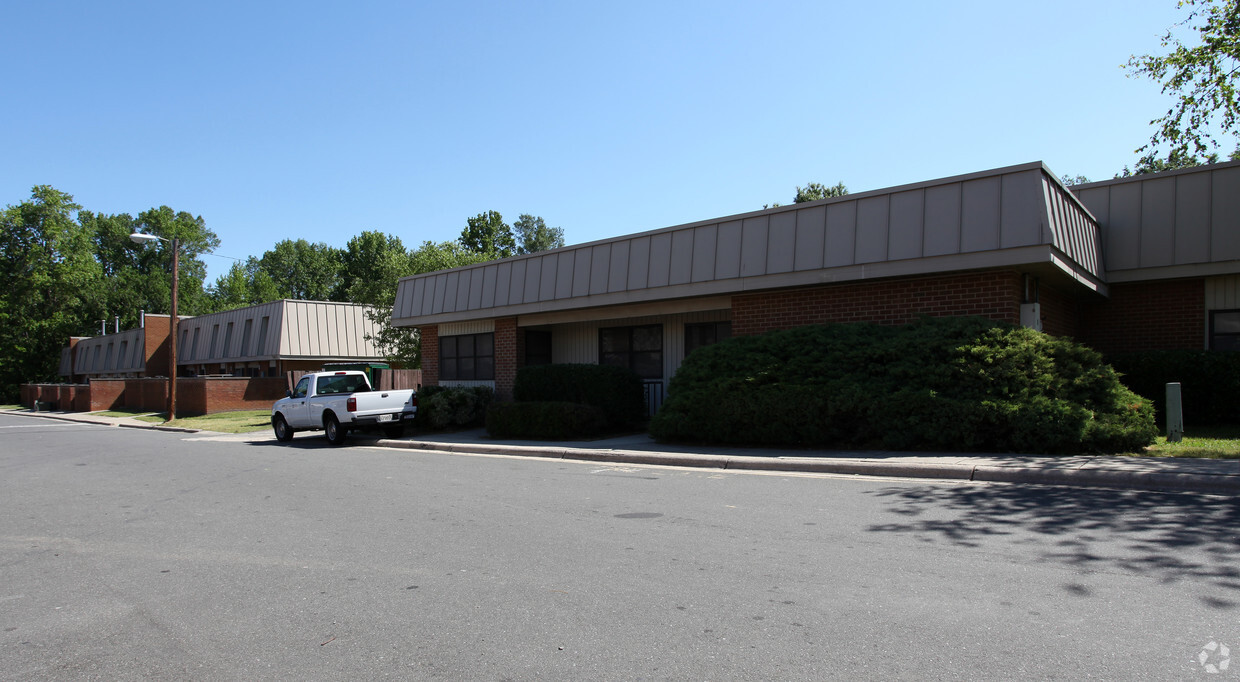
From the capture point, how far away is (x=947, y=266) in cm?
1220

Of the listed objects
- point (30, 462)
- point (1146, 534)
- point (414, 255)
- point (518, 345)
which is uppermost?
point (414, 255)

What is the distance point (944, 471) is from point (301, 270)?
93937 millimetres

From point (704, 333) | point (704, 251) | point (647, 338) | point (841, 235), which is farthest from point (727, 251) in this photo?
point (647, 338)

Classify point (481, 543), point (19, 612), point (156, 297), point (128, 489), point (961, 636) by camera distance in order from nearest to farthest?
point (961, 636)
point (19, 612)
point (481, 543)
point (128, 489)
point (156, 297)

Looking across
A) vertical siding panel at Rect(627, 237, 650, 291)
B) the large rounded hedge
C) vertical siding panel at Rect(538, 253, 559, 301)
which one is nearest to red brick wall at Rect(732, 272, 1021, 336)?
the large rounded hedge

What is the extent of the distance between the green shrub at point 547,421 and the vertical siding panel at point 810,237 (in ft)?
16.9

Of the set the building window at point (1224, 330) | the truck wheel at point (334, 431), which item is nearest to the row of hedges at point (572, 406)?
the truck wheel at point (334, 431)

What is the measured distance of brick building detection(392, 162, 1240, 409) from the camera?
39.5 feet

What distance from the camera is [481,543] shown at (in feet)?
22.1

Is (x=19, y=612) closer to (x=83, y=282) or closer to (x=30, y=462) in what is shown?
(x=30, y=462)

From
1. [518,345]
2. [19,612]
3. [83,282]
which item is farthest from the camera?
[83,282]

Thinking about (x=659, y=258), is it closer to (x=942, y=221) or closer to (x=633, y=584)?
(x=942, y=221)

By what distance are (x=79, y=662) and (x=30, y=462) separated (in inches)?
552

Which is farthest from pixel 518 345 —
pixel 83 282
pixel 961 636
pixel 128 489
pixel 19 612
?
pixel 83 282
